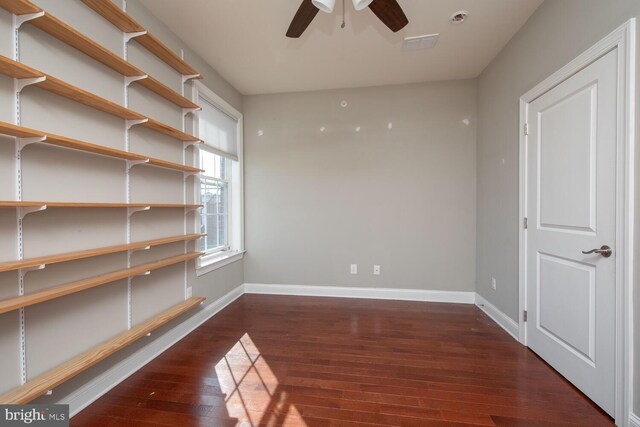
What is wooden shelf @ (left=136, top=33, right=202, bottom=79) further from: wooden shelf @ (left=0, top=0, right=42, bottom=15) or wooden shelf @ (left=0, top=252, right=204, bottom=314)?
wooden shelf @ (left=0, top=252, right=204, bottom=314)

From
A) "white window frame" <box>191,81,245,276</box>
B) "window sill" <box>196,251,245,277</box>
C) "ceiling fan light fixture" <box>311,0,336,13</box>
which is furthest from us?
"white window frame" <box>191,81,245,276</box>

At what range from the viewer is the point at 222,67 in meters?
2.99

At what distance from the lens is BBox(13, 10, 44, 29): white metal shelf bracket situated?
4.19ft

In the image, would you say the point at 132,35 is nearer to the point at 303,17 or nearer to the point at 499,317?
the point at 303,17

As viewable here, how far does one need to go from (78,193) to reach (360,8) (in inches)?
79.6

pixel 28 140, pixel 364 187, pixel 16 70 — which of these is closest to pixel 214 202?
pixel 364 187

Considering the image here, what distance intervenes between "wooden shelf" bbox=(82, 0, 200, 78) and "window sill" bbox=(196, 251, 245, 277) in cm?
179

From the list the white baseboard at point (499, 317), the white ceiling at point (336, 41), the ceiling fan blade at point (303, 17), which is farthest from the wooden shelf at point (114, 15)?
the white baseboard at point (499, 317)

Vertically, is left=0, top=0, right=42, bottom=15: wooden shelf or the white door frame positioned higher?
left=0, top=0, right=42, bottom=15: wooden shelf

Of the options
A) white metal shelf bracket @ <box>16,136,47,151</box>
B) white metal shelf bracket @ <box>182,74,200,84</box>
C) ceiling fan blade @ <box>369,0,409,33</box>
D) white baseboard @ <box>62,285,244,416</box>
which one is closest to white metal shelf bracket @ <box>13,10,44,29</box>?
white metal shelf bracket @ <box>16,136,47,151</box>

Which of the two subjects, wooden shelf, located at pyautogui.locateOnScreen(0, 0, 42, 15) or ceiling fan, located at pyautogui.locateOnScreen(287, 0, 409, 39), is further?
ceiling fan, located at pyautogui.locateOnScreen(287, 0, 409, 39)

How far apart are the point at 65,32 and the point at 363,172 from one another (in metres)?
2.86

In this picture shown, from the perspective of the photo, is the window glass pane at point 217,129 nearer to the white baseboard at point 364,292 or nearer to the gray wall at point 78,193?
the gray wall at point 78,193

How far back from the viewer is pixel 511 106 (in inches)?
97.9
